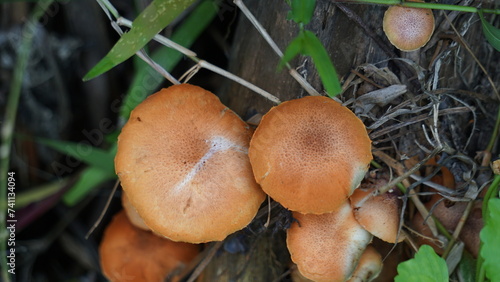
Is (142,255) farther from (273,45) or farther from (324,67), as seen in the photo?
(324,67)

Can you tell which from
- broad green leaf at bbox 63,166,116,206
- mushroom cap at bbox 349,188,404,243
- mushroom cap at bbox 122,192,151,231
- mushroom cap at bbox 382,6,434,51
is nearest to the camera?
mushroom cap at bbox 382,6,434,51

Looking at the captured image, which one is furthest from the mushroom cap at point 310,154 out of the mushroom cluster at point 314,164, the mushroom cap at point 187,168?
the mushroom cap at point 187,168

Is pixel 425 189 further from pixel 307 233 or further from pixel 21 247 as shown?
pixel 21 247

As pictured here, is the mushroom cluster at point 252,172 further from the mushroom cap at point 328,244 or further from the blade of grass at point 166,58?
the blade of grass at point 166,58

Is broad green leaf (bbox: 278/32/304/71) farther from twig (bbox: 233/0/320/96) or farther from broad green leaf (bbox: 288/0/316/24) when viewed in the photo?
twig (bbox: 233/0/320/96)

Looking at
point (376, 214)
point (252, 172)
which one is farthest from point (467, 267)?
point (252, 172)

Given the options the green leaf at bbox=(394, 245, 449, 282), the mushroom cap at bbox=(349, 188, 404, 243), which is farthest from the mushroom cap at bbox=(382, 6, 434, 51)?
the green leaf at bbox=(394, 245, 449, 282)

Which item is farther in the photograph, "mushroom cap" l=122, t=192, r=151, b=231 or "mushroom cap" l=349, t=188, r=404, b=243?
"mushroom cap" l=122, t=192, r=151, b=231
